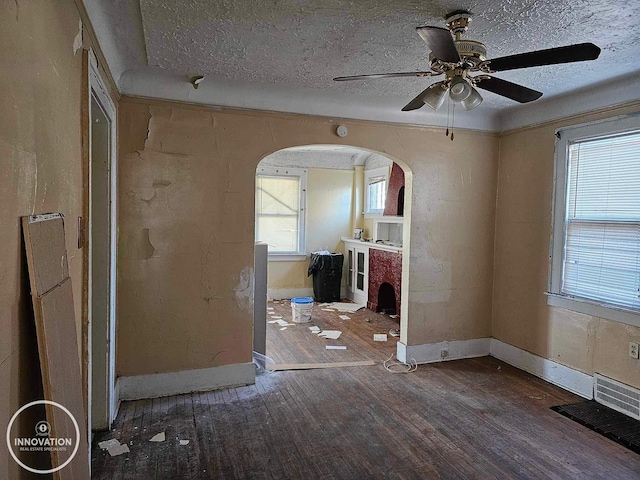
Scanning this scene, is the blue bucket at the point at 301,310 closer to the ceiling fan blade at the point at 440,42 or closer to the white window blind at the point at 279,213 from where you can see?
the white window blind at the point at 279,213

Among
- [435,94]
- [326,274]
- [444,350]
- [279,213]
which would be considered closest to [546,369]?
[444,350]

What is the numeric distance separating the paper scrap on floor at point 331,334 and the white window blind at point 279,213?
2143 mm

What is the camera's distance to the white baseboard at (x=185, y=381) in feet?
10.3

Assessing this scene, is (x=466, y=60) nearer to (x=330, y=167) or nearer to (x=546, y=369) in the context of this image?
(x=546, y=369)

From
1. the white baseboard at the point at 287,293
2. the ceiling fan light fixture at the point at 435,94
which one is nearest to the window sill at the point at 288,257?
the white baseboard at the point at 287,293

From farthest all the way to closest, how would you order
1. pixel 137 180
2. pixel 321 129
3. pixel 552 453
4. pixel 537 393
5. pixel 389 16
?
1. pixel 321 129
2. pixel 537 393
3. pixel 137 180
4. pixel 552 453
5. pixel 389 16

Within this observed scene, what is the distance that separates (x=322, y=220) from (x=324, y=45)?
15.0 feet

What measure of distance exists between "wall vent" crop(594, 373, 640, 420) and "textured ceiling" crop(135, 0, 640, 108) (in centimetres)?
223

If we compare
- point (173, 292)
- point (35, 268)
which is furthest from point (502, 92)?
point (173, 292)

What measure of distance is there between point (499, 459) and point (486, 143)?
2879mm

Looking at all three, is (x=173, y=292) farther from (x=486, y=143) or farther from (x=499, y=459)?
(x=486, y=143)

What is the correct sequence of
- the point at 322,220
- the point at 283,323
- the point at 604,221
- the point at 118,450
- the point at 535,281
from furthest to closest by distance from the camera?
1. the point at 322,220
2. the point at 283,323
3. the point at 535,281
4. the point at 604,221
5. the point at 118,450

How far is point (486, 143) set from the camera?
13.6 ft

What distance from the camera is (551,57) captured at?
72.5 inches
